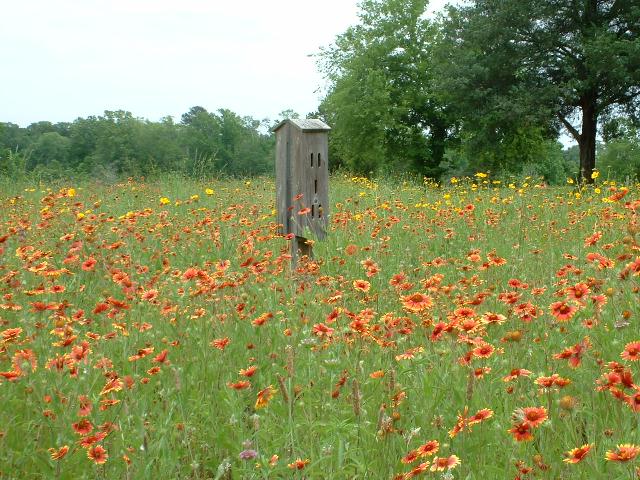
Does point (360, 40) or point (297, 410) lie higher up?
point (360, 40)

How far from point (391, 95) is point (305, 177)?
2421 centimetres

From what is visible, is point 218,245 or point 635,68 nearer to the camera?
point 218,245

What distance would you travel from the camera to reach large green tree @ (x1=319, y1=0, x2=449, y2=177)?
2766 cm

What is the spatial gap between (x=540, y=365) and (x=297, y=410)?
95 centimetres

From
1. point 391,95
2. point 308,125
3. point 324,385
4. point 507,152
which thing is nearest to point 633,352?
point 324,385

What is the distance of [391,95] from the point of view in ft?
95.0

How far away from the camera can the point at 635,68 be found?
18.7 metres

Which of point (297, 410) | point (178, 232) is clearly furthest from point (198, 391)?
point (178, 232)

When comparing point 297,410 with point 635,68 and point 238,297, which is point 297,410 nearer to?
point 238,297

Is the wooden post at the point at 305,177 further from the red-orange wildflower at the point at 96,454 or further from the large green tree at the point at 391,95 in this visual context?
the large green tree at the point at 391,95

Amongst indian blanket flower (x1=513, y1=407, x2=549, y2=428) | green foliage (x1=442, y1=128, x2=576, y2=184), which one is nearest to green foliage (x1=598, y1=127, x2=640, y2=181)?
green foliage (x1=442, y1=128, x2=576, y2=184)

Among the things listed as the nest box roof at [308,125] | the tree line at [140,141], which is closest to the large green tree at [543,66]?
the tree line at [140,141]

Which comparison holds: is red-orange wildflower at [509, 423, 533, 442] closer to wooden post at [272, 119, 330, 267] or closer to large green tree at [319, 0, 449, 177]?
wooden post at [272, 119, 330, 267]

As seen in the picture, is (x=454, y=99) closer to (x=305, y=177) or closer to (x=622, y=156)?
(x=305, y=177)
